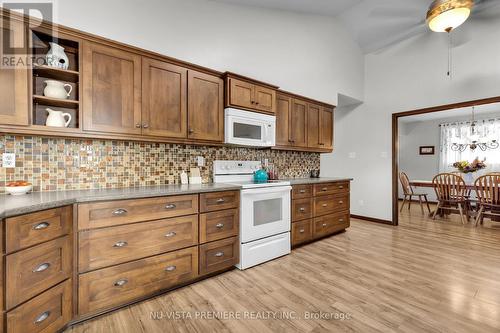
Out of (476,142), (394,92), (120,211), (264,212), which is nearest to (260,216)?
(264,212)

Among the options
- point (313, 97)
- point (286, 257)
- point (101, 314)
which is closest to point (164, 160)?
point (101, 314)

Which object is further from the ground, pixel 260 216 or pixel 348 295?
pixel 260 216

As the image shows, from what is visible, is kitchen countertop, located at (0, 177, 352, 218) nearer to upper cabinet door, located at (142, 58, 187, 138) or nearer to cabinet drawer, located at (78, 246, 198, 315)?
cabinet drawer, located at (78, 246, 198, 315)

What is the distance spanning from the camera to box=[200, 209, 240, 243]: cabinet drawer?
2121 mm

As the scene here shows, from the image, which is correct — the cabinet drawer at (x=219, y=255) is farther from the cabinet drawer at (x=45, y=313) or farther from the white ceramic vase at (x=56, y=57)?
the white ceramic vase at (x=56, y=57)

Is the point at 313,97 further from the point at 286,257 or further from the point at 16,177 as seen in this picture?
the point at 16,177

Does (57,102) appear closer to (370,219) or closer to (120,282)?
(120,282)

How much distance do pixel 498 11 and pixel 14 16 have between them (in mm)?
5598

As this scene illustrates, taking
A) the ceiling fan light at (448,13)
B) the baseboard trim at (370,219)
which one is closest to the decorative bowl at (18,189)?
the ceiling fan light at (448,13)

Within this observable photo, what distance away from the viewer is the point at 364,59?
4809mm

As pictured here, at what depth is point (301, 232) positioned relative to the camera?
305 centimetres

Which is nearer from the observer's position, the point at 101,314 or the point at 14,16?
the point at 14,16

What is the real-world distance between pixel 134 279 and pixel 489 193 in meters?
5.75

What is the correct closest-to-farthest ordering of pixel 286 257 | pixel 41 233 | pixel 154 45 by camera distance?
pixel 41 233
pixel 154 45
pixel 286 257
